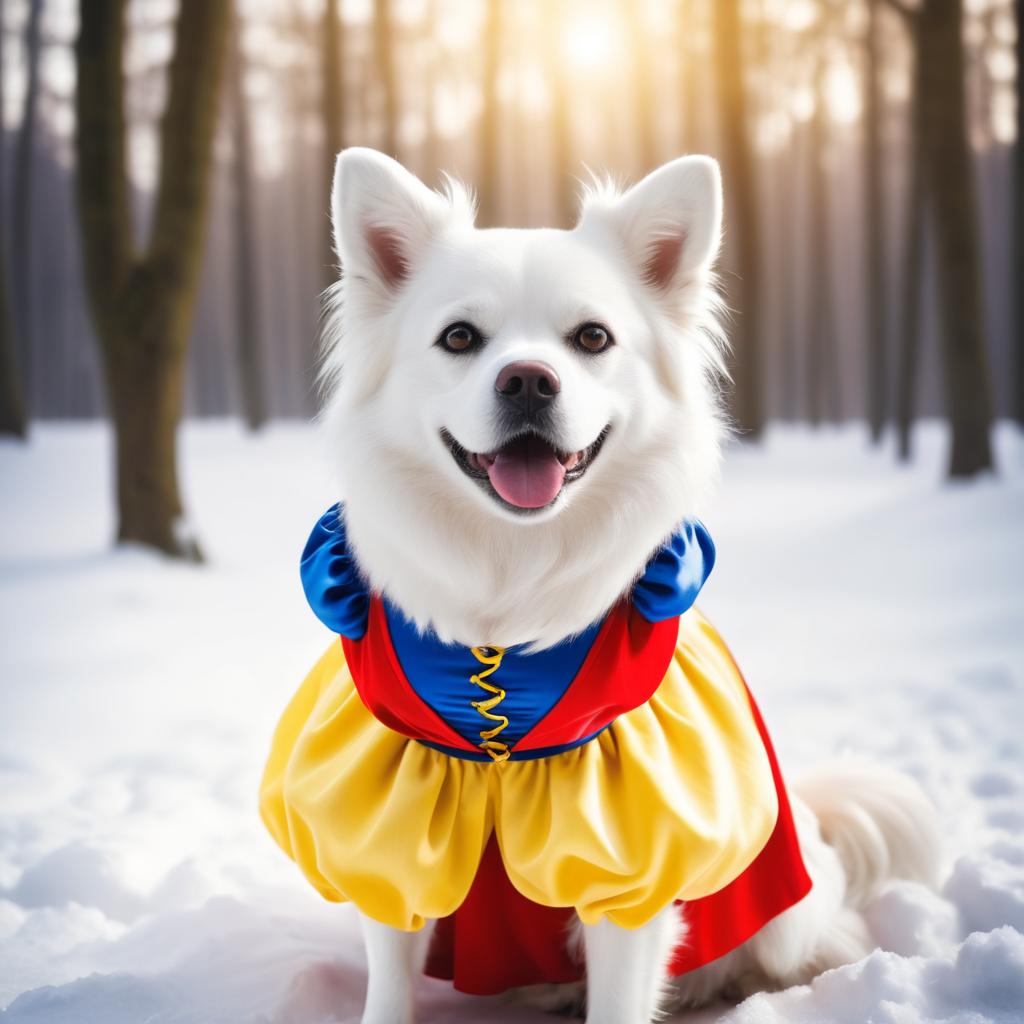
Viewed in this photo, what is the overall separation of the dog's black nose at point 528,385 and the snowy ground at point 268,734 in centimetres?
56

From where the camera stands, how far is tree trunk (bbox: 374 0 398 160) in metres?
13.9

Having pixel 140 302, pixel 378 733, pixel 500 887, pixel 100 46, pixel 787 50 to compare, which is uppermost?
pixel 787 50

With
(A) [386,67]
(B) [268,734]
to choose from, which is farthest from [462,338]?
(A) [386,67]

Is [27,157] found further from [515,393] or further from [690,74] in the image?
[515,393]

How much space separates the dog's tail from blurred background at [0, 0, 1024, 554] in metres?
1.35

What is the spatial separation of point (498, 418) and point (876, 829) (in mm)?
1541

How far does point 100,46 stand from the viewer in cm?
→ 648

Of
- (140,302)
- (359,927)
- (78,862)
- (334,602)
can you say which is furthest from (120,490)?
(334,602)

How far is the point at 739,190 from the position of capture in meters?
12.3

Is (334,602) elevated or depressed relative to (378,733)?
elevated

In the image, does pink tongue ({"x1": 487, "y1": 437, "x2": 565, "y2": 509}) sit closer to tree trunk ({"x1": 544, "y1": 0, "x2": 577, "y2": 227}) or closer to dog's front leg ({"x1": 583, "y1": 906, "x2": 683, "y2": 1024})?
dog's front leg ({"x1": 583, "y1": 906, "x2": 683, "y2": 1024})

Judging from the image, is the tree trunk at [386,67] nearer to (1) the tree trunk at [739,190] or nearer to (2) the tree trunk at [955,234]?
(1) the tree trunk at [739,190]

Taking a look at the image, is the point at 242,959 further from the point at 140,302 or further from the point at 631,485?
the point at 140,302

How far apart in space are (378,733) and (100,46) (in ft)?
20.8
